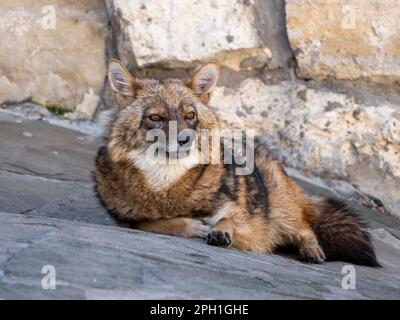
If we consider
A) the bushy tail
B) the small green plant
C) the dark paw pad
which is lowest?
the dark paw pad

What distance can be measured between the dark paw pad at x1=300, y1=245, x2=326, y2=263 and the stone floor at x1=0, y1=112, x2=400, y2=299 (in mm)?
114

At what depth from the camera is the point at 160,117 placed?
4688 mm

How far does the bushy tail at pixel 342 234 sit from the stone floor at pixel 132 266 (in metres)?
0.13

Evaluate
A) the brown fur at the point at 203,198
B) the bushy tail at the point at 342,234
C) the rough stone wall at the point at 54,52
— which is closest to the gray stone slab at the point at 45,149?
the rough stone wall at the point at 54,52

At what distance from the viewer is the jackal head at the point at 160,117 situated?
15.2ft

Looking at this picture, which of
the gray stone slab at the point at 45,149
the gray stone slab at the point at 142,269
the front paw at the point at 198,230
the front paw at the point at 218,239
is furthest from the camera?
the gray stone slab at the point at 45,149

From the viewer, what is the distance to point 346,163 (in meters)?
6.02

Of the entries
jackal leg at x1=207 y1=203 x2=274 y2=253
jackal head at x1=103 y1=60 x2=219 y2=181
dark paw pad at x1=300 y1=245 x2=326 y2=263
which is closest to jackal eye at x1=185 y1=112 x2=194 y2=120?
jackal head at x1=103 y1=60 x2=219 y2=181

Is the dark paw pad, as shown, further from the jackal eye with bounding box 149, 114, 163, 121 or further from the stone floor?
the jackal eye with bounding box 149, 114, 163, 121

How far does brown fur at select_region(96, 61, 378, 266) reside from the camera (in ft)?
14.9

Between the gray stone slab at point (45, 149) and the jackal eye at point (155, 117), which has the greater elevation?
the jackal eye at point (155, 117)

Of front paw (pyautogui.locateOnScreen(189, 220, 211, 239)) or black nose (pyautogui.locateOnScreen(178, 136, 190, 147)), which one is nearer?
front paw (pyautogui.locateOnScreen(189, 220, 211, 239))

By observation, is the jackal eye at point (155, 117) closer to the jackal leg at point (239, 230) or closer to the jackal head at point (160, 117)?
the jackal head at point (160, 117)

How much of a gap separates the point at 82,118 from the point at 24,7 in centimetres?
105
